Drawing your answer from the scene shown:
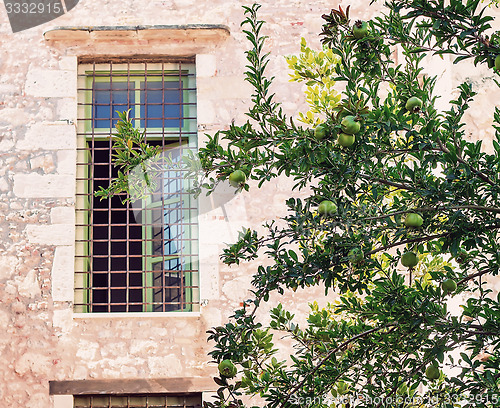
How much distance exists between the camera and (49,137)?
608 centimetres

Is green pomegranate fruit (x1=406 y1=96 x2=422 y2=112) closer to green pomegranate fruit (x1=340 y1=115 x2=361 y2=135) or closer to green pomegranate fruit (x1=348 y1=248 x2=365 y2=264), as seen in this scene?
green pomegranate fruit (x1=340 y1=115 x2=361 y2=135)

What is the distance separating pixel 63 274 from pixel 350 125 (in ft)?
13.5

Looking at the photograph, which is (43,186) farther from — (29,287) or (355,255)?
(355,255)

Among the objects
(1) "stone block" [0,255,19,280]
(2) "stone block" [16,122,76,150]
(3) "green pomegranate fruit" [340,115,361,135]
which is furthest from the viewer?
(2) "stone block" [16,122,76,150]

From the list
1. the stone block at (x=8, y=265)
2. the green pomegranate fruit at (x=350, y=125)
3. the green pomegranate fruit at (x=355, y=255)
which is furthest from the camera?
the stone block at (x=8, y=265)

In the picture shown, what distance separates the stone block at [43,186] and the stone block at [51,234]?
0.27m

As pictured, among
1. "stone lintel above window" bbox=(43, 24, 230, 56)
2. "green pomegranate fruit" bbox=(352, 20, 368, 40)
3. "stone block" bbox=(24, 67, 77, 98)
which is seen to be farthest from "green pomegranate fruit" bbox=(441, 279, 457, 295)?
"stone block" bbox=(24, 67, 77, 98)

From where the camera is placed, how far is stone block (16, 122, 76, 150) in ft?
19.9

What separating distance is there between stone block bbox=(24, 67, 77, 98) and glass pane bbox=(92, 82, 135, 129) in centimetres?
23

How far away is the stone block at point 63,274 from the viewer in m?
5.76

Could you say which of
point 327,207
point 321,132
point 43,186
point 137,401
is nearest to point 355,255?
point 327,207

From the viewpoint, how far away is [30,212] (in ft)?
19.5

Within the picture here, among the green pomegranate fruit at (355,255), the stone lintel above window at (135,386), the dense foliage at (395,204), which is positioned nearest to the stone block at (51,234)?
the stone lintel above window at (135,386)

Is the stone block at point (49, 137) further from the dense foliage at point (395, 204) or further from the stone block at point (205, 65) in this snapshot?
the dense foliage at point (395, 204)
